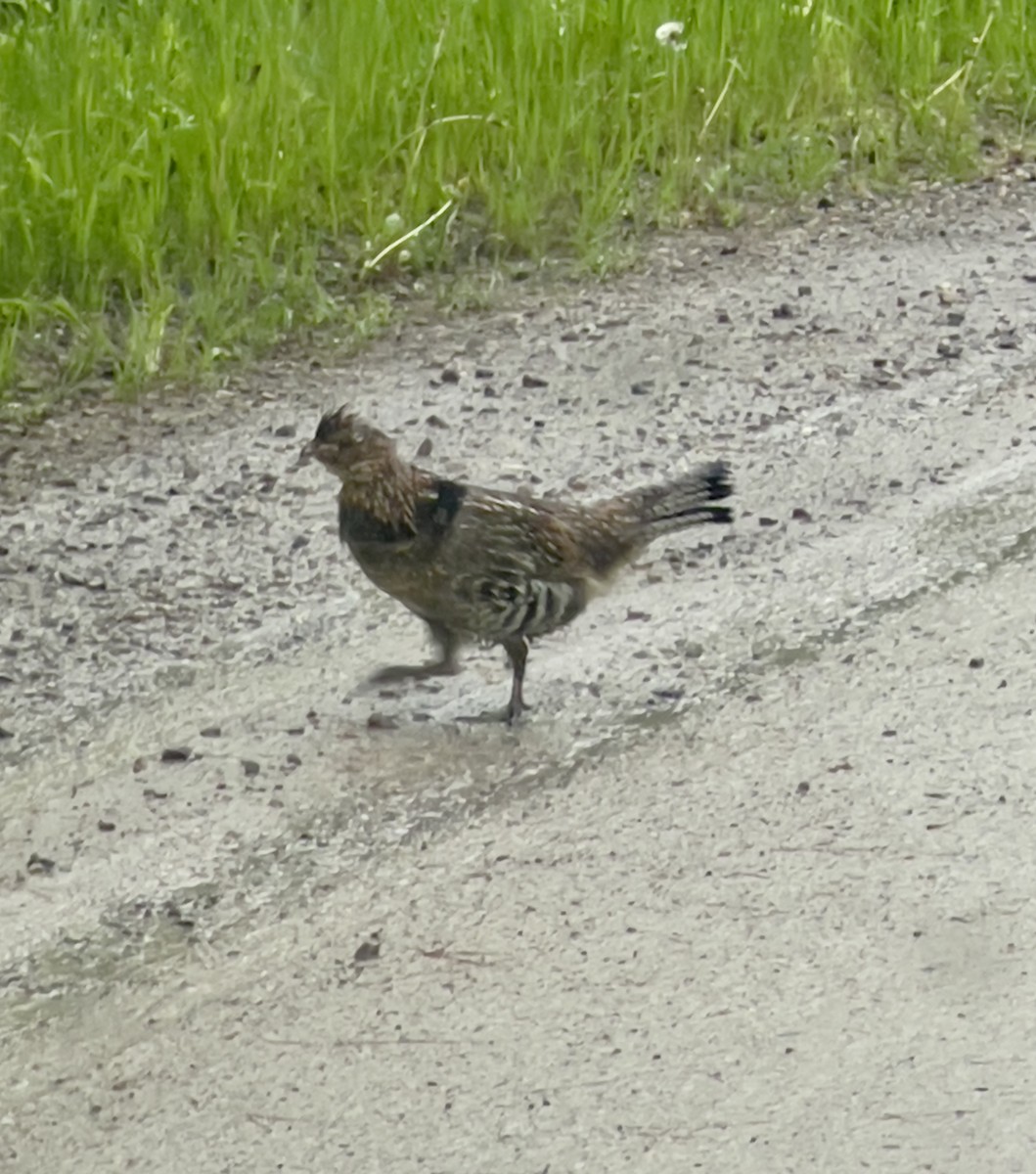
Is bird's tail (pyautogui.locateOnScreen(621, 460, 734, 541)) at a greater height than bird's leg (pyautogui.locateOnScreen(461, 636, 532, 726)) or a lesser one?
greater

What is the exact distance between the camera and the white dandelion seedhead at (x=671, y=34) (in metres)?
8.04

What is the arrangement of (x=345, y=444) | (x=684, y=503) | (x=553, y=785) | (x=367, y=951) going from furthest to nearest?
(x=684, y=503) < (x=345, y=444) < (x=553, y=785) < (x=367, y=951)

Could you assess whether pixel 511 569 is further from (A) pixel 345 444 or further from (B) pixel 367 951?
(B) pixel 367 951

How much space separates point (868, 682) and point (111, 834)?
1676mm

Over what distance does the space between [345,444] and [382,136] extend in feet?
8.47

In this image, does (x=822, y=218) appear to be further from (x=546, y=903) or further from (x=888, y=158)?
(x=546, y=903)

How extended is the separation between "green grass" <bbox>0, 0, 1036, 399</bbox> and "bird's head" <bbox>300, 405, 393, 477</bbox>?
1393 mm

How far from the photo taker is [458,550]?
16.6 feet

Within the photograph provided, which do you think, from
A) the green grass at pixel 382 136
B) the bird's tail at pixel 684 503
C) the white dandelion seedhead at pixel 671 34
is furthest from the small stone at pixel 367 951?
the white dandelion seedhead at pixel 671 34

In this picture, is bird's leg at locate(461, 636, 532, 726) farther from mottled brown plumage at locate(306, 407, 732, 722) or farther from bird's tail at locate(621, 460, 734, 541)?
bird's tail at locate(621, 460, 734, 541)

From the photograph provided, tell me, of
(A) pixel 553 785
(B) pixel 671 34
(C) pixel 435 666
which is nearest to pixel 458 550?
(C) pixel 435 666

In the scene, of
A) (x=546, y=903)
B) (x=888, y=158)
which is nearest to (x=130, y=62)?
(x=888, y=158)

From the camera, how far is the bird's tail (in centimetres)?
538

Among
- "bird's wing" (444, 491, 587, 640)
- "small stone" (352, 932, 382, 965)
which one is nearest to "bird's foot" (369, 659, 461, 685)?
"bird's wing" (444, 491, 587, 640)
